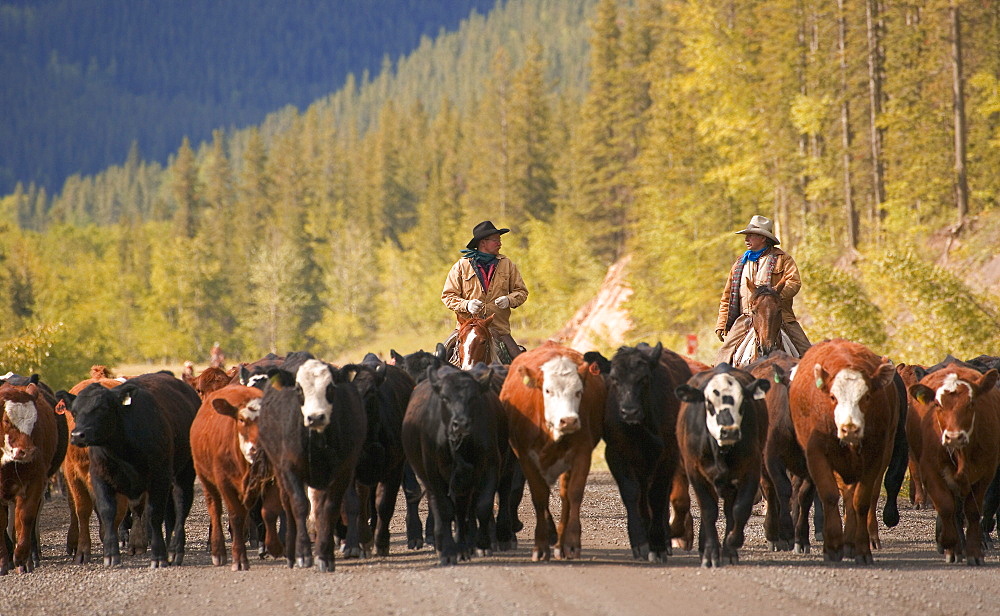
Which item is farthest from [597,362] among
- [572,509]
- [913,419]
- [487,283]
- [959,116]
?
[959,116]

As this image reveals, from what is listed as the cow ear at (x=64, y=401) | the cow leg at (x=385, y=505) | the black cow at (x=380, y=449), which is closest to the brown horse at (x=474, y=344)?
the black cow at (x=380, y=449)

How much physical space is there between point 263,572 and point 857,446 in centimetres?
569

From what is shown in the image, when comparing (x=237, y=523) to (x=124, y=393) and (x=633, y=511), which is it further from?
(x=633, y=511)

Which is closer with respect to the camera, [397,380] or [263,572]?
[263,572]

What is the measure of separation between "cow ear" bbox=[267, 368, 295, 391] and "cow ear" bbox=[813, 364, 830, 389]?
4.99m

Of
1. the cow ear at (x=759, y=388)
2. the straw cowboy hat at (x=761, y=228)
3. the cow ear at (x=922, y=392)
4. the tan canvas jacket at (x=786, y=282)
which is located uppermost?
the straw cowboy hat at (x=761, y=228)

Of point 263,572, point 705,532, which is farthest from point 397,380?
point 705,532

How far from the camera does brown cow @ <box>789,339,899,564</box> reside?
459 inches

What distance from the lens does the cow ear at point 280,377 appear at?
11938 mm

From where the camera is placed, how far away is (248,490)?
1227cm

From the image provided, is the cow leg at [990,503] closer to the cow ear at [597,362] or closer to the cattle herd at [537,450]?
the cattle herd at [537,450]

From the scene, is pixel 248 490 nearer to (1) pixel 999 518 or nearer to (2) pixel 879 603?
(2) pixel 879 603

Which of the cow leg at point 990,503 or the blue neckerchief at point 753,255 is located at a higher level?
the blue neckerchief at point 753,255

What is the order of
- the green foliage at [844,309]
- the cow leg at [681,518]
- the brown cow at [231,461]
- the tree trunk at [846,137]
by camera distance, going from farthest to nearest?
the tree trunk at [846,137] → the green foliage at [844,309] → the cow leg at [681,518] → the brown cow at [231,461]
